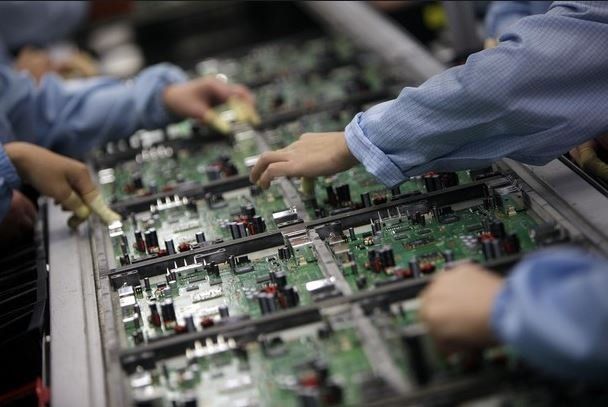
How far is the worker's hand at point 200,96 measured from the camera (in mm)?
5062

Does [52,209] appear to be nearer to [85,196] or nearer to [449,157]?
[85,196]

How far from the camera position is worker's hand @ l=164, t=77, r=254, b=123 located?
16.6ft

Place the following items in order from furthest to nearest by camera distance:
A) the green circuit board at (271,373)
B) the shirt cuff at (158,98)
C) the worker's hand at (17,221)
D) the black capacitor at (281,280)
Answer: the shirt cuff at (158,98) < the worker's hand at (17,221) < the black capacitor at (281,280) < the green circuit board at (271,373)

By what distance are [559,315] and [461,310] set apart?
27 centimetres

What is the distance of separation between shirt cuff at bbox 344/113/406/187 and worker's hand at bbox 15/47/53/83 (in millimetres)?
3668

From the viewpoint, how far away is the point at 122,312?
10.2 feet

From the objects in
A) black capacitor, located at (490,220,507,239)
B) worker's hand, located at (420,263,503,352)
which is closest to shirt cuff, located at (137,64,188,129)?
black capacitor, located at (490,220,507,239)

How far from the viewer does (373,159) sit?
3.29 m

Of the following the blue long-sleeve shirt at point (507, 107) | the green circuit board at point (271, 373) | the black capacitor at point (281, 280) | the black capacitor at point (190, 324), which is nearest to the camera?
the green circuit board at point (271, 373)

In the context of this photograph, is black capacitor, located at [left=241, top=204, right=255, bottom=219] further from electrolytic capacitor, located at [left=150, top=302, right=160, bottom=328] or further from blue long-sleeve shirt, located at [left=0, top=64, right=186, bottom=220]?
blue long-sleeve shirt, located at [left=0, top=64, right=186, bottom=220]

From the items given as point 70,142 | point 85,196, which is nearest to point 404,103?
point 85,196

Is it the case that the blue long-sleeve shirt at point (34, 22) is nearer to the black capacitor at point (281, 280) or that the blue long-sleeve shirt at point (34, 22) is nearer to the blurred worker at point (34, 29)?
the blurred worker at point (34, 29)

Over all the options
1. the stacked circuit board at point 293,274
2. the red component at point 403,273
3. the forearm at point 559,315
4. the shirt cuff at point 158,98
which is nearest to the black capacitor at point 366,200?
the stacked circuit board at point 293,274

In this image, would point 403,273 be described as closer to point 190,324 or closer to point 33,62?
point 190,324
